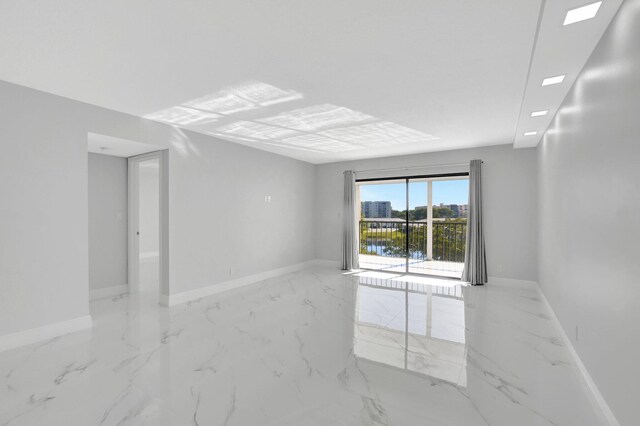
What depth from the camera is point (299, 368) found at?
261 centimetres

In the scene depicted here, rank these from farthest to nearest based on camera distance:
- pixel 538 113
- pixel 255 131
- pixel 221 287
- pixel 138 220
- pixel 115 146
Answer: pixel 221 287, pixel 138 220, pixel 255 131, pixel 115 146, pixel 538 113

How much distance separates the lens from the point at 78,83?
2986 mm

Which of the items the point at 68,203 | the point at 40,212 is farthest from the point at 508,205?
the point at 40,212

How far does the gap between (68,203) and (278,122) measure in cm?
256

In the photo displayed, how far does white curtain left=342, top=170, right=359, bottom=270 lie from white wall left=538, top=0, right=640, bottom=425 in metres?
4.20

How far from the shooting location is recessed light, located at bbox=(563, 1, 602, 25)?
174 centimetres

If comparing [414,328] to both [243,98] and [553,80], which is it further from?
[243,98]

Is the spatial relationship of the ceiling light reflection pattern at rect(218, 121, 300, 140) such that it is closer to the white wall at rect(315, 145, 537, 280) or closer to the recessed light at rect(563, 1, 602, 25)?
the white wall at rect(315, 145, 537, 280)

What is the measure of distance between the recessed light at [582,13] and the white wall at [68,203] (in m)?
4.39

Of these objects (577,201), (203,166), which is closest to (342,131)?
(203,166)

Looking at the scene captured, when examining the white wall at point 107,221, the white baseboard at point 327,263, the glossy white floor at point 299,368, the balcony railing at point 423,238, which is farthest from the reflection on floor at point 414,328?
the white wall at point 107,221

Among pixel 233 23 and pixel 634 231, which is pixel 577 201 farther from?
pixel 233 23

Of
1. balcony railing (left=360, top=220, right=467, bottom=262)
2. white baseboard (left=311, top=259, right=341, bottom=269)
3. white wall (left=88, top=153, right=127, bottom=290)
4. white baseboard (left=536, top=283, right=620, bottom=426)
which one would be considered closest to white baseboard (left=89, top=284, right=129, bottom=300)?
white wall (left=88, top=153, right=127, bottom=290)

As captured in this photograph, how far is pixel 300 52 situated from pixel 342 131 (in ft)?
7.34
